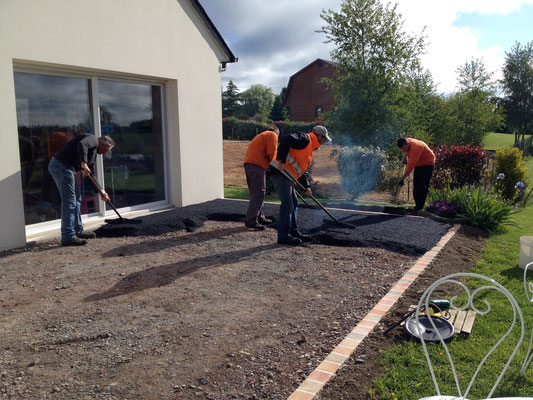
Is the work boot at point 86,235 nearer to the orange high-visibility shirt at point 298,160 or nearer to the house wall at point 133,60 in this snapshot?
the house wall at point 133,60

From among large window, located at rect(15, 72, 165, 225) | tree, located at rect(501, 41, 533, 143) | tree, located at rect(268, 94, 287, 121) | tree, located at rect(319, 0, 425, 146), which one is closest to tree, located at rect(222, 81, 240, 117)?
tree, located at rect(268, 94, 287, 121)

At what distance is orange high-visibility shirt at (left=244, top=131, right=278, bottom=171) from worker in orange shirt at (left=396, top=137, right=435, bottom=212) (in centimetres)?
305

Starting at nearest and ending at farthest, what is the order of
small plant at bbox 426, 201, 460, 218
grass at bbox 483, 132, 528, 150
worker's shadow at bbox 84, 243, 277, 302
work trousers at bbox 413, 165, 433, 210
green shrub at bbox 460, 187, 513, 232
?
worker's shadow at bbox 84, 243, 277, 302 → green shrub at bbox 460, 187, 513, 232 → small plant at bbox 426, 201, 460, 218 → work trousers at bbox 413, 165, 433, 210 → grass at bbox 483, 132, 528, 150

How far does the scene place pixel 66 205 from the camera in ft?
19.9

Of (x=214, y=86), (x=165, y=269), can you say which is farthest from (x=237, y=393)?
(x=214, y=86)

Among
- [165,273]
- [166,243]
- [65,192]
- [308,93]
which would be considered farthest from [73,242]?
[308,93]

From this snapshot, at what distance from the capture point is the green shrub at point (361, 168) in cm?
1190

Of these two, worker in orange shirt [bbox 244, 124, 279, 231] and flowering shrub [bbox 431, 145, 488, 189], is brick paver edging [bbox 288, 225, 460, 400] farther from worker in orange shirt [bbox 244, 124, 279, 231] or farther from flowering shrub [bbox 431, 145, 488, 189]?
flowering shrub [bbox 431, 145, 488, 189]

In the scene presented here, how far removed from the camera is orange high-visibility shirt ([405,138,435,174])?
27.8 feet

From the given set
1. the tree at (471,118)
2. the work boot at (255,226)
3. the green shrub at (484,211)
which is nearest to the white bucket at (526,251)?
the green shrub at (484,211)

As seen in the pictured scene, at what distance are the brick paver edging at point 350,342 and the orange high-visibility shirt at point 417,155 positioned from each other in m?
3.60

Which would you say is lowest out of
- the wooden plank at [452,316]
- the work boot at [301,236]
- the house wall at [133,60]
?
the wooden plank at [452,316]

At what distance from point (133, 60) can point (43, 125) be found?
76.8 inches

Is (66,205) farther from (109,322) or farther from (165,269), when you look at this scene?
(109,322)
